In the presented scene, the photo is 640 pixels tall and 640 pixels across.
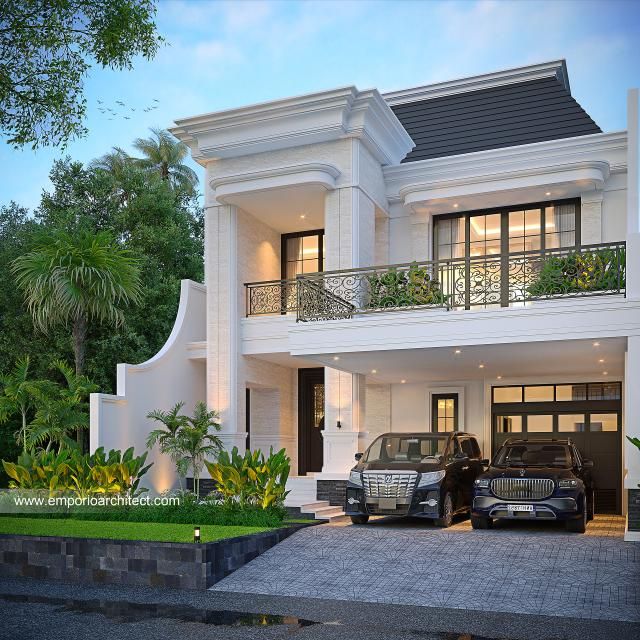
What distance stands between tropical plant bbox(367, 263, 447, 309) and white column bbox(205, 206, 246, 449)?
4.47m

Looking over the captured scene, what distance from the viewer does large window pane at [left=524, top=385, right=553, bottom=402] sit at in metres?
18.7

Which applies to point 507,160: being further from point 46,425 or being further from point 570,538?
point 46,425

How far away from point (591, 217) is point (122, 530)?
473 inches

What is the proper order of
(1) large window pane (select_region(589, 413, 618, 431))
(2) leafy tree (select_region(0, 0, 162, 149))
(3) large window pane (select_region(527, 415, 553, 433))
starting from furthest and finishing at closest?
(3) large window pane (select_region(527, 415, 553, 433)) < (1) large window pane (select_region(589, 413, 618, 431)) < (2) leafy tree (select_region(0, 0, 162, 149))

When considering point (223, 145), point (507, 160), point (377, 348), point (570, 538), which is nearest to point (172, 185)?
point (223, 145)

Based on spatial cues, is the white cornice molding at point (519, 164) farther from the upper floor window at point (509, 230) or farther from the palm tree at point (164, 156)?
the palm tree at point (164, 156)

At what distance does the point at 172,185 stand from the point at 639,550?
32.3m

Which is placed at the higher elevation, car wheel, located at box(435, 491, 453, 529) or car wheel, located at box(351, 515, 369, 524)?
car wheel, located at box(435, 491, 453, 529)

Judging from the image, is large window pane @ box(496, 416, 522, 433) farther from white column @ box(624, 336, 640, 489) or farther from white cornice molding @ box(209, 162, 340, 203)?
white cornice molding @ box(209, 162, 340, 203)

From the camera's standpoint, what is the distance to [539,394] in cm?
1878

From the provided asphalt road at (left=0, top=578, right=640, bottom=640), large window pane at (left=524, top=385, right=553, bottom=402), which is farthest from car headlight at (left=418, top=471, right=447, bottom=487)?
large window pane at (left=524, top=385, right=553, bottom=402)

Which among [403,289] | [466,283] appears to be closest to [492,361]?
[466,283]

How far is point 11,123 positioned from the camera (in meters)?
12.9

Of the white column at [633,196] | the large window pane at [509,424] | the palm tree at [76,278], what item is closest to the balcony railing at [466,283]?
the white column at [633,196]
